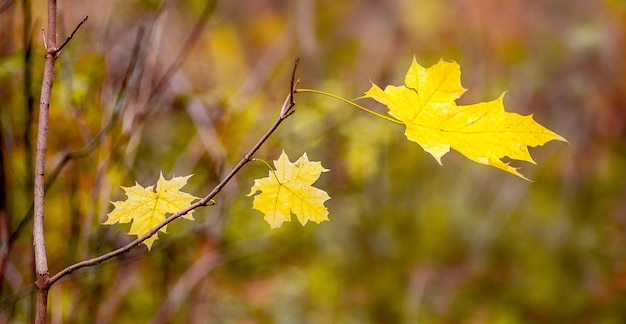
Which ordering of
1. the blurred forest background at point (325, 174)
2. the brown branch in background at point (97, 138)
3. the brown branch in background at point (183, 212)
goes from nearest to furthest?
the brown branch in background at point (183, 212)
the brown branch in background at point (97, 138)
the blurred forest background at point (325, 174)

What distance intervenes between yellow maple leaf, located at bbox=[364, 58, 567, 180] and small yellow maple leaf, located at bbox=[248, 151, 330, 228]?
130 millimetres

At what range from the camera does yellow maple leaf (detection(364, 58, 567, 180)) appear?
2.18 ft

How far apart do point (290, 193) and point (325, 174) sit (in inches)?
122

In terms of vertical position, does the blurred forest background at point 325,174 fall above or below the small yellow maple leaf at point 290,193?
above

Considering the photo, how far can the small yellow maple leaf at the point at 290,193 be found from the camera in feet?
2.27

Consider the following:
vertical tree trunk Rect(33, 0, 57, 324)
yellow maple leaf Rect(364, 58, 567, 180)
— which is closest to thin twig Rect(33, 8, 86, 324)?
vertical tree trunk Rect(33, 0, 57, 324)

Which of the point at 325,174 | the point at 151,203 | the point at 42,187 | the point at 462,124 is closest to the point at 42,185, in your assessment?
the point at 42,187

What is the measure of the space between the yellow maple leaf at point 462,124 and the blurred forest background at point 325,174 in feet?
1.53

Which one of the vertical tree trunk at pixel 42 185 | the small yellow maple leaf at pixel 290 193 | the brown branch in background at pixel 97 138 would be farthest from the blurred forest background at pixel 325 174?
the small yellow maple leaf at pixel 290 193

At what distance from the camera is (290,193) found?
704 millimetres

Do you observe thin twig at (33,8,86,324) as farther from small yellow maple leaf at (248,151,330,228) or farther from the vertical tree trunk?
small yellow maple leaf at (248,151,330,228)

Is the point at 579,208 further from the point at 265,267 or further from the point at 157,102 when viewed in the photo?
the point at 157,102

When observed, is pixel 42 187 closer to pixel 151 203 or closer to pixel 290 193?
pixel 151 203

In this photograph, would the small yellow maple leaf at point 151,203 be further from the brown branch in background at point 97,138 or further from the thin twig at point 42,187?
the brown branch in background at point 97,138
